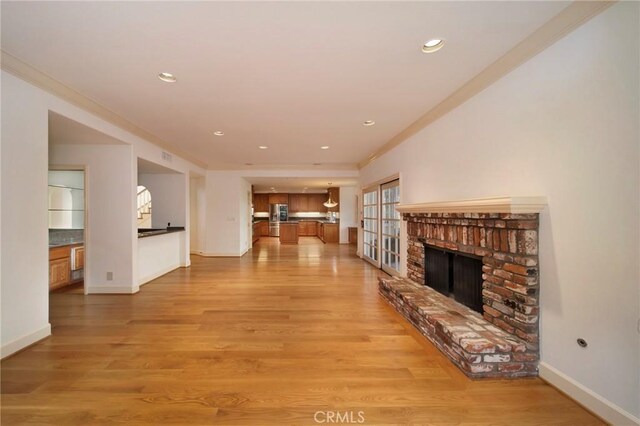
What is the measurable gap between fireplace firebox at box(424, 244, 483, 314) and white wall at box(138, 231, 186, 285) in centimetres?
472

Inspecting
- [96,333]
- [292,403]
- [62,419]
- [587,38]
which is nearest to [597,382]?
[292,403]

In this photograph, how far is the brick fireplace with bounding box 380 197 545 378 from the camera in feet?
6.22

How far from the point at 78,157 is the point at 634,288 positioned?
6056 millimetres

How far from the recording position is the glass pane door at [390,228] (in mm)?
4742

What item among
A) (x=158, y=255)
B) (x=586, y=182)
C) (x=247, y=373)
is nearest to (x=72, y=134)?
(x=158, y=255)

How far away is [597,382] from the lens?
1543 mm

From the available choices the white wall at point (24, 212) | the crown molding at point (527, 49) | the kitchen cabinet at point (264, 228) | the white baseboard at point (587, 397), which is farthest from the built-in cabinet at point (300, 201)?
the white baseboard at point (587, 397)

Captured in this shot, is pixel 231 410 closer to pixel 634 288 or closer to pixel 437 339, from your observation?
pixel 437 339

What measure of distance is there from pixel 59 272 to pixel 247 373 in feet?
14.5

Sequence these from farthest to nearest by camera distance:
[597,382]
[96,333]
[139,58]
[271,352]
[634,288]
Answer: [96,333] → [271,352] → [139,58] → [597,382] → [634,288]

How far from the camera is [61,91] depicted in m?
2.56

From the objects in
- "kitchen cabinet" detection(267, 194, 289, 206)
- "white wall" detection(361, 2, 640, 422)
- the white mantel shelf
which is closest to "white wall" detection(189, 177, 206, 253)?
"kitchen cabinet" detection(267, 194, 289, 206)

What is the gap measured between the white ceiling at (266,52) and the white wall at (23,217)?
443mm
